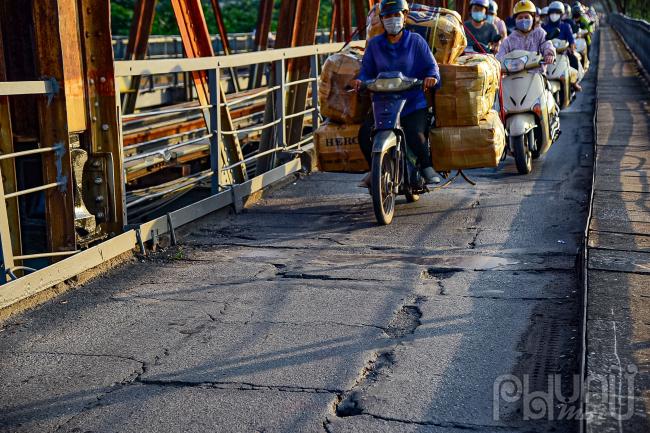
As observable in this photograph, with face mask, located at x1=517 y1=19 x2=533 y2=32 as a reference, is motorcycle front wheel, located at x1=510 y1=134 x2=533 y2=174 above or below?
below

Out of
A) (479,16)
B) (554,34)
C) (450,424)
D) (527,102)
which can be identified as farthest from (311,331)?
(554,34)

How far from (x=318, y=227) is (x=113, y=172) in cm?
192

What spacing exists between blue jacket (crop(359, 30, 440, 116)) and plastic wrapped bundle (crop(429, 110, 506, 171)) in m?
0.39

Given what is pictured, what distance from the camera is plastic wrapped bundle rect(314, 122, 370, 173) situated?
28.2 feet

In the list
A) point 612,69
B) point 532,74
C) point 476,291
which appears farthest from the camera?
point 612,69

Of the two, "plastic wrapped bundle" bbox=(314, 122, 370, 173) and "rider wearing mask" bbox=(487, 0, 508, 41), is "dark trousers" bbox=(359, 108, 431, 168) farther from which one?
"rider wearing mask" bbox=(487, 0, 508, 41)

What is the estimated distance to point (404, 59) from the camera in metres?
8.20

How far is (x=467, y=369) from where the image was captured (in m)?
4.70

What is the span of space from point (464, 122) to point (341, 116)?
1.04 m

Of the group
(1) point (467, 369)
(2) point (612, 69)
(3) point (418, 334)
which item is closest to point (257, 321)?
(3) point (418, 334)

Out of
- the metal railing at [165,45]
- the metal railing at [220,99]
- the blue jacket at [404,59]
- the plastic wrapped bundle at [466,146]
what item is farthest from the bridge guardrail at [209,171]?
the metal railing at [165,45]

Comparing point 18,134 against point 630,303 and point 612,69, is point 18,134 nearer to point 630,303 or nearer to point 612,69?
point 630,303

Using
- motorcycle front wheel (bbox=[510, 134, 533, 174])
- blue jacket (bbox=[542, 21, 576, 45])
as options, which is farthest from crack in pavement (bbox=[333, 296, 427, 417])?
blue jacket (bbox=[542, 21, 576, 45])

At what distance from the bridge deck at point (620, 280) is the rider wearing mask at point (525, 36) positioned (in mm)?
1417
